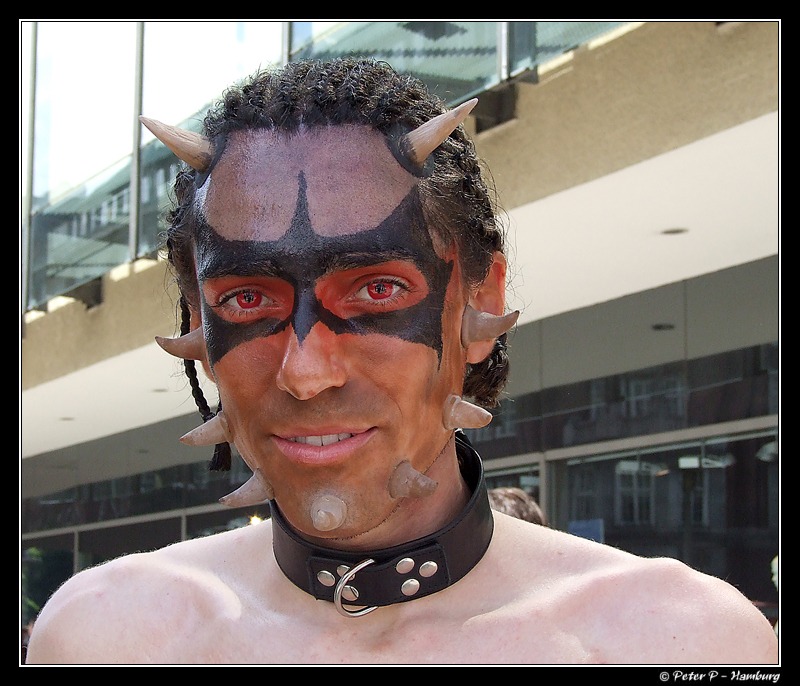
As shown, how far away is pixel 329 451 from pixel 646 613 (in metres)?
0.56

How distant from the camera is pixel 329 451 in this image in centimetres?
182

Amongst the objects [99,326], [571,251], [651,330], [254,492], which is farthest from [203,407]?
[99,326]

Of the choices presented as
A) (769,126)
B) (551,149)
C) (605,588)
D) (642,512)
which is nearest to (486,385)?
(605,588)

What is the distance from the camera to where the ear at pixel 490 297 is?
6.59ft

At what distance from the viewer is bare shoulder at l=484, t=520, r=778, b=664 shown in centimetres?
184

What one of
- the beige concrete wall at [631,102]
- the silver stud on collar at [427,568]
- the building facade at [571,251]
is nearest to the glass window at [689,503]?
the building facade at [571,251]

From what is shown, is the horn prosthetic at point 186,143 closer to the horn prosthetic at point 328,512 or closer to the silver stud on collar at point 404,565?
the horn prosthetic at point 328,512

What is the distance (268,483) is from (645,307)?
577 cm

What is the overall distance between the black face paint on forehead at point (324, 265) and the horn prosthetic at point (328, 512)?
0.25 meters

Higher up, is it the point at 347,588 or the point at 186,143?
the point at 186,143

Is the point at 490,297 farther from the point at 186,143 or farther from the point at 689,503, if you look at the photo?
the point at 689,503

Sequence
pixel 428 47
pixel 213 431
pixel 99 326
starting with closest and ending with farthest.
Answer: pixel 213 431, pixel 428 47, pixel 99 326

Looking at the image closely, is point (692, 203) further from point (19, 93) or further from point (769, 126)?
point (19, 93)

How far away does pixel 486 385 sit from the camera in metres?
2.21
